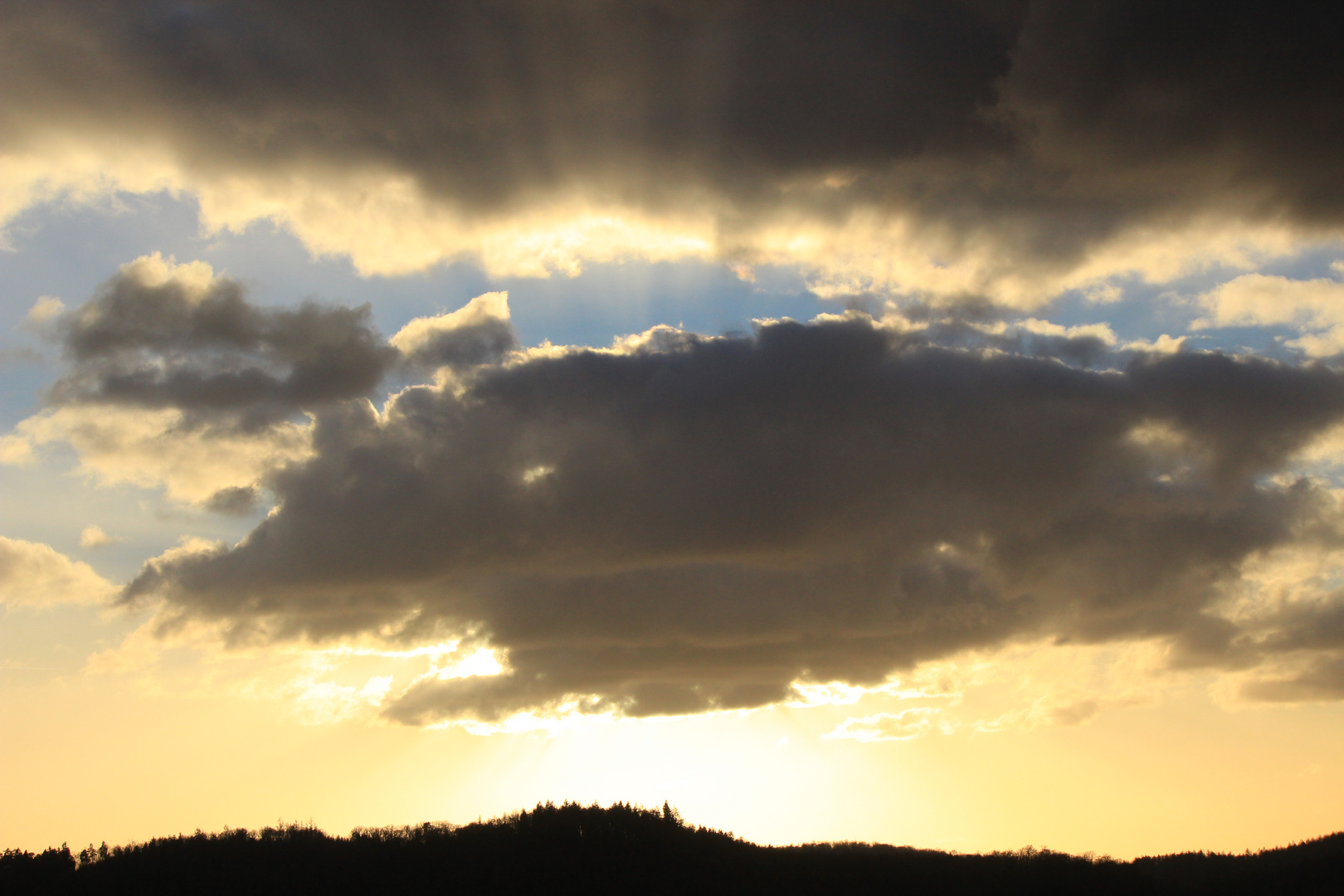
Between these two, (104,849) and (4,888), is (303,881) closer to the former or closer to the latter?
(104,849)

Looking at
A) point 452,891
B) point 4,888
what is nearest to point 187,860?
point 4,888

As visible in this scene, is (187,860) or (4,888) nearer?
(4,888)

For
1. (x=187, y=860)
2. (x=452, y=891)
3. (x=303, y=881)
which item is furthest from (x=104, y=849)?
(x=452, y=891)

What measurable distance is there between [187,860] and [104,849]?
1412cm

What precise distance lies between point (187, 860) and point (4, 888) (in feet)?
86.3

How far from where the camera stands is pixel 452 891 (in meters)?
196

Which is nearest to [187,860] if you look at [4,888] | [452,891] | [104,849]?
[104,849]

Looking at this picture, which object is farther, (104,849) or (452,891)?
(452,891)

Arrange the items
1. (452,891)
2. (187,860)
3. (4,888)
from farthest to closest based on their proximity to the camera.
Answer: (452,891) < (187,860) < (4,888)

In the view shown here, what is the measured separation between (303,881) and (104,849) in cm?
3315

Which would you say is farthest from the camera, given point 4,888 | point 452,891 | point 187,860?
point 452,891

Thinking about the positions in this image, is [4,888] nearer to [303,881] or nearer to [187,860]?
[187,860]

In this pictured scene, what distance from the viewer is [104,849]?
183 metres

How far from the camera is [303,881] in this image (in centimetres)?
18625
